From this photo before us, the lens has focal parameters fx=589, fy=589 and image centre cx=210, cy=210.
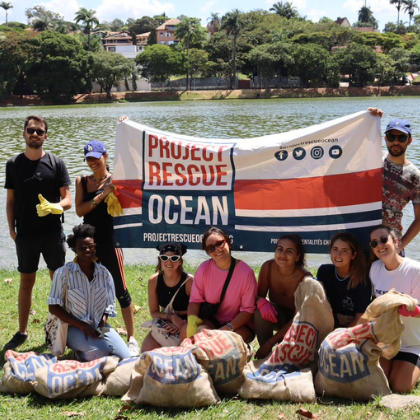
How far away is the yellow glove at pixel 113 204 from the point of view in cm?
577

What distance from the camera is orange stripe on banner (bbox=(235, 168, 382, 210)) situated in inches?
219

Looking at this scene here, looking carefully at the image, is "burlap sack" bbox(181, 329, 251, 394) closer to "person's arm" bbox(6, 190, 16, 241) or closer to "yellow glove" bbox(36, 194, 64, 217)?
"yellow glove" bbox(36, 194, 64, 217)

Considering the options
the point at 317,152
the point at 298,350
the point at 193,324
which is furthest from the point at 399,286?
the point at 193,324

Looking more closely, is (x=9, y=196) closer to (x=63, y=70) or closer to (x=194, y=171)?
(x=194, y=171)

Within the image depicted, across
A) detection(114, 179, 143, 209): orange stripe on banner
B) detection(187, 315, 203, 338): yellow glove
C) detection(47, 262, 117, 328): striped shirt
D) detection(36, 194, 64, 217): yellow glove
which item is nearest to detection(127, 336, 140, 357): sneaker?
detection(47, 262, 117, 328): striped shirt

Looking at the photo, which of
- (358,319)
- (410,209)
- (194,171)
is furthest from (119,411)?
(410,209)

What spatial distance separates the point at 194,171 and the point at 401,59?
9389cm

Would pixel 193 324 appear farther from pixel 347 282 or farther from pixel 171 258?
pixel 347 282

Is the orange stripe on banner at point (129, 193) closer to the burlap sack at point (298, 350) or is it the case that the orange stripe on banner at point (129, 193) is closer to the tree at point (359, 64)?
the burlap sack at point (298, 350)

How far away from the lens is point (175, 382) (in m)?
4.29

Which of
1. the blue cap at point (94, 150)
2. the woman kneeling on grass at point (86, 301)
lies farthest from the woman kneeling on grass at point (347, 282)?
the blue cap at point (94, 150)

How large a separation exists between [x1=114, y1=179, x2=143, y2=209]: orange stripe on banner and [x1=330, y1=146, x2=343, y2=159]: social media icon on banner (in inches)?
75.4

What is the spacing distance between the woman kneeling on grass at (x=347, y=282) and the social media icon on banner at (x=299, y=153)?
100 cm

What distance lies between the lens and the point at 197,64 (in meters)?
98.1
